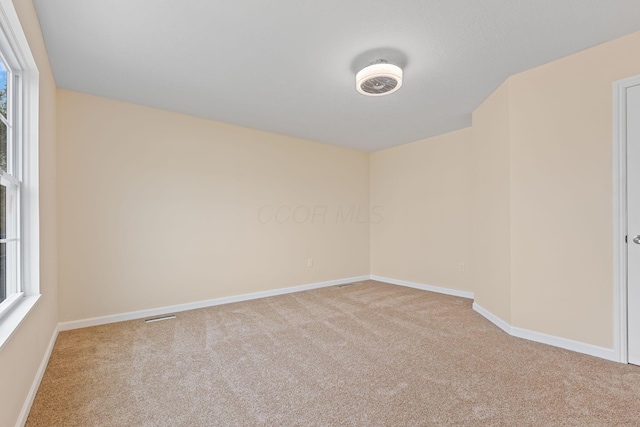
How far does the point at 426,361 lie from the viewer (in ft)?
7.52

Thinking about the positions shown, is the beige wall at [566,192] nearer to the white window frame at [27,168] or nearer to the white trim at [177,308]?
the white trim at [177,308]

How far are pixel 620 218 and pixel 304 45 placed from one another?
2.76 metres

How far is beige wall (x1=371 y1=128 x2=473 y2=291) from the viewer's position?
4.29 meters

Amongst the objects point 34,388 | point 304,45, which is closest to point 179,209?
point 34,388

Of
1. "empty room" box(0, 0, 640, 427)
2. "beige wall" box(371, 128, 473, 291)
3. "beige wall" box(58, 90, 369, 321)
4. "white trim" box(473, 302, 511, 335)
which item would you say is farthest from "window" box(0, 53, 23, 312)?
"beige wall" box(371, 128, 473, 291)

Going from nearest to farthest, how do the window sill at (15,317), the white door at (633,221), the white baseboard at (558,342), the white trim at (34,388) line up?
1. the window sill at (15,317)
2. the white trim at (34,388)
3. the white door at (633,221)
4. the white baseboard at (558,342)

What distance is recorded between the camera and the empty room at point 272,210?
1.83 metres

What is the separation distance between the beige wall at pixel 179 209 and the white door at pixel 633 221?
140 inches

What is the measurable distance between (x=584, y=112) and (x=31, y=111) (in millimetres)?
4181

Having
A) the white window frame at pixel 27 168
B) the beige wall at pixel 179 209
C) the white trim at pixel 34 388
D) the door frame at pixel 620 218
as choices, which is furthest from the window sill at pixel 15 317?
the door frame at pixel 620 218

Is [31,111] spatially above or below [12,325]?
above

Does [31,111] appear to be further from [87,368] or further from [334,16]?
[334,16]

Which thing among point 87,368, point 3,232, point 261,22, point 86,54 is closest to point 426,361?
point 87,368

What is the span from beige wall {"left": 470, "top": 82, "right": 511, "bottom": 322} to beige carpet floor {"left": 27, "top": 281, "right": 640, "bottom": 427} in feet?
1.32
